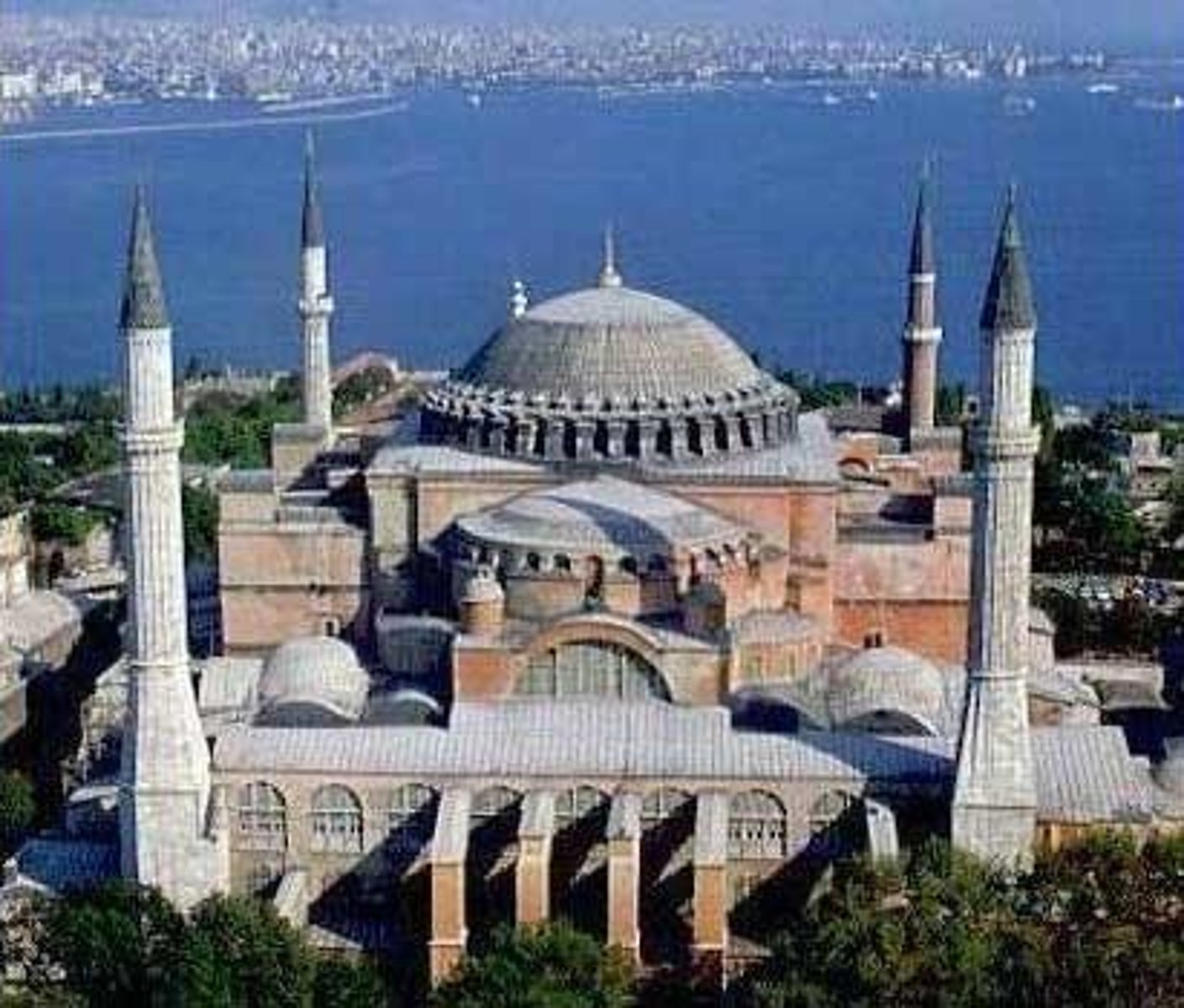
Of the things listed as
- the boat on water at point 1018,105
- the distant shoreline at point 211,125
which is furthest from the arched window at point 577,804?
the boat on water at point 1018,105

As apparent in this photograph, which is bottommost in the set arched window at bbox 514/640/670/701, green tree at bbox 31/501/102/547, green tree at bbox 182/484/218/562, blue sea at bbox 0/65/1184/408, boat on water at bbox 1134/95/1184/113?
blue sea at bbox 0/65/1184/408

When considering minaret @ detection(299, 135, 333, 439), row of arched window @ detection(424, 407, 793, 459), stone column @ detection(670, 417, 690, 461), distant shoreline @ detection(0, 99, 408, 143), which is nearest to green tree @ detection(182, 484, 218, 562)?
minaret @ detection(299, 135, 333, 439)

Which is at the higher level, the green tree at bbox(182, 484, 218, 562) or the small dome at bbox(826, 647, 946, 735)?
the small dome at bbox(826, 647, 946, 735)

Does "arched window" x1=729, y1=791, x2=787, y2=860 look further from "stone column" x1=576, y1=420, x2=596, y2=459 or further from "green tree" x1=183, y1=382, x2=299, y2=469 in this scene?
"green tree" x1=183, y1=382, x2=299, y2=469

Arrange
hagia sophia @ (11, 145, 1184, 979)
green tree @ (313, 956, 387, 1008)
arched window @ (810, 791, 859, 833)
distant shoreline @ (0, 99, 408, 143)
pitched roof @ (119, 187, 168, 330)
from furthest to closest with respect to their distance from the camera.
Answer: distant shoreline @ (0, 99, 408, 143)
arched window @ (810, 791, 859, 833)
pitched roof @ (119, 187, 168, 330)
hagia sophia @ (11, 145, 1184, 979)
green tree @ (313, 956, 387, 1008)

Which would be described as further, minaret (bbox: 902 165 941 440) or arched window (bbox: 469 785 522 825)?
minaret (bbox: 902 165 941 440)

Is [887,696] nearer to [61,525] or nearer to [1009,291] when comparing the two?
[1009,291]

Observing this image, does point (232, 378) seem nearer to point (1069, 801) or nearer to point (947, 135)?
point (1069, 801)

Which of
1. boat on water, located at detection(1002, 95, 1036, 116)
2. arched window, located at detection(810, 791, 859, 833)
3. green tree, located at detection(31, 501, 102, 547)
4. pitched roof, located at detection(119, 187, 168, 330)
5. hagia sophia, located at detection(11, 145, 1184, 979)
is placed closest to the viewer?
hagia sophia, located at detection(11, 145, 1184, 979)
